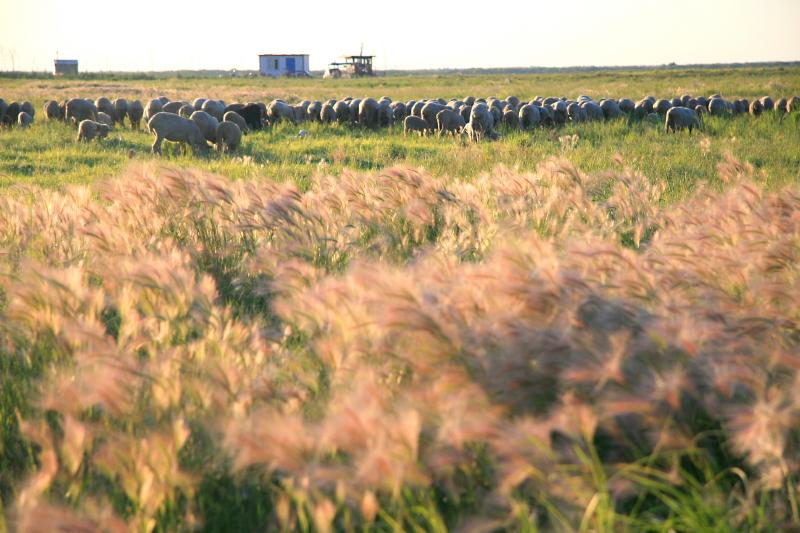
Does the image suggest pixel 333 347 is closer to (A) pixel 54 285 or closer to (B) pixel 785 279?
(A) pixel 54 285

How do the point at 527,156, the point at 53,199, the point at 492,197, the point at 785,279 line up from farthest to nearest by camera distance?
the point at 527,156 < the point at 492,197 < the point at 53,199 < the point at 785,279

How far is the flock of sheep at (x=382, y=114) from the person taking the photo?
17.5m

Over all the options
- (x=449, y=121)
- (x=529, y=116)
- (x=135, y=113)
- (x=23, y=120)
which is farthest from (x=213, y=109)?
(x=529, y=116)

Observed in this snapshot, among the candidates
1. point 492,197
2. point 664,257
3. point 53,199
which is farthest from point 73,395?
point 492,197

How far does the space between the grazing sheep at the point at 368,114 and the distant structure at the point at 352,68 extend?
7039 centimetres

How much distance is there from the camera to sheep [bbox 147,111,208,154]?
14344 mm

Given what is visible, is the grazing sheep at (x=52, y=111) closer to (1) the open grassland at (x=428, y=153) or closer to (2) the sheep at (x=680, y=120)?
(1) the open grassland at (x=428, y=153)

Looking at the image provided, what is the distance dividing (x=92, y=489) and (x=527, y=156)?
10.3 meters

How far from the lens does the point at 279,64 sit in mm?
97812

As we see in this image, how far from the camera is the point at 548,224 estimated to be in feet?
17.7

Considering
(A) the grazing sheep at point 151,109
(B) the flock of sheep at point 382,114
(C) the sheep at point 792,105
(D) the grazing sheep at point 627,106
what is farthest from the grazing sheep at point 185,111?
(C) the sheep at point 792,105

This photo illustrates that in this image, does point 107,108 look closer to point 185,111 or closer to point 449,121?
point 185,111

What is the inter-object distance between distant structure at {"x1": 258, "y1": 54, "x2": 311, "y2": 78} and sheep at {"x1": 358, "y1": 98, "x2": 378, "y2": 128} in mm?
79102

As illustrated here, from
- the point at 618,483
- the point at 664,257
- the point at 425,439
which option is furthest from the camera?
the point at 664,257
